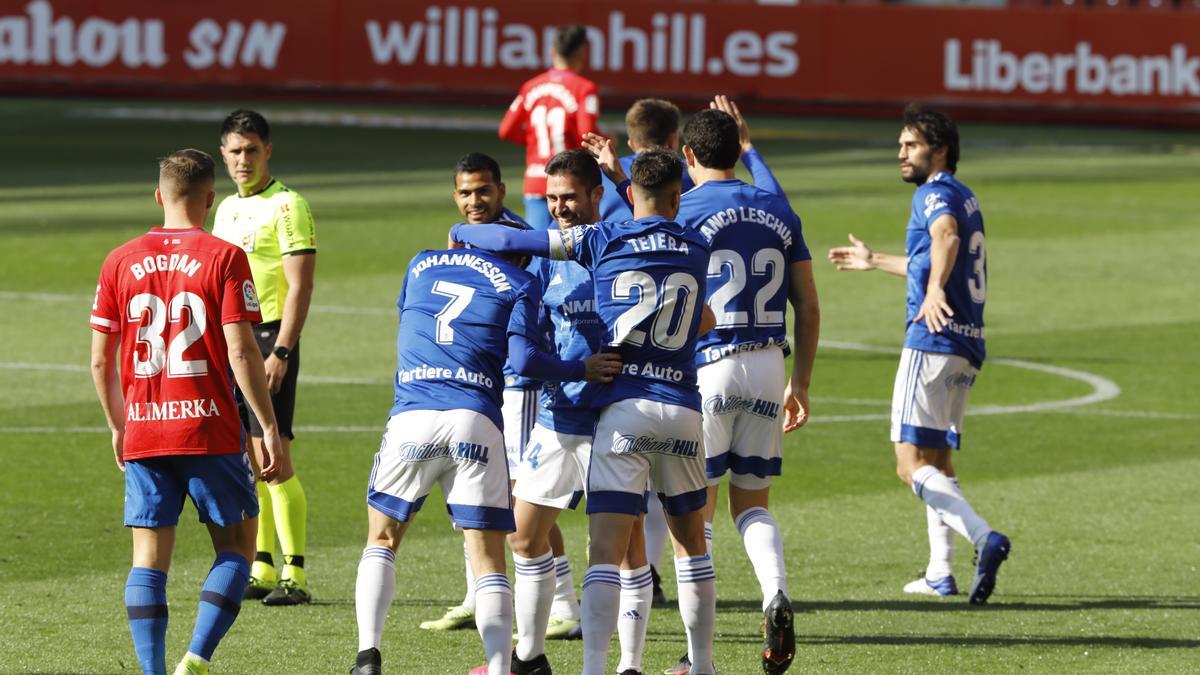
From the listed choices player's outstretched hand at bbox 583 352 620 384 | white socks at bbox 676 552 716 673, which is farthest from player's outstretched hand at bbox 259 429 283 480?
white socks at bbox 676 552 716 673

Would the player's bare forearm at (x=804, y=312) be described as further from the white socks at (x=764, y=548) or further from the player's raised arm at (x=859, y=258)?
the player's raised arm at (x=859, y=258)

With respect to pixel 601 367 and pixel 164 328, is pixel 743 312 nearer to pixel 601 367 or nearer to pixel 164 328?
pixel 601 367

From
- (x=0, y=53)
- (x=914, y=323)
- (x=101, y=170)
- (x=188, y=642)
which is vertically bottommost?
(x=188, y=642)

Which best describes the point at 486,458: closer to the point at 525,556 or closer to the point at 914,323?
the point at 525,556

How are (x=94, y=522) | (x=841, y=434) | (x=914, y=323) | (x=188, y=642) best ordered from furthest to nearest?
(x=841, y=434) < (x=94, y=522) < (x=914, y=323) < (x=188, y=642)

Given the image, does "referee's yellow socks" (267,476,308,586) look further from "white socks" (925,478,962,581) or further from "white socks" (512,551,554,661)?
"white socks" (925,478,962,581)

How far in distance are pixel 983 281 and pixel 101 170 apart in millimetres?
21547

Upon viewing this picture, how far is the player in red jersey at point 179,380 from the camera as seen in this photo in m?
6.97

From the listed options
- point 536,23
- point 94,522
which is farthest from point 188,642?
point 536,23

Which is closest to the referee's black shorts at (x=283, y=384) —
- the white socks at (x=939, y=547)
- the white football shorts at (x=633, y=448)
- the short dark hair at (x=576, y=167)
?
the short dark hair at (x=576, y=167)

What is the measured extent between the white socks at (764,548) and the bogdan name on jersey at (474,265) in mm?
1501

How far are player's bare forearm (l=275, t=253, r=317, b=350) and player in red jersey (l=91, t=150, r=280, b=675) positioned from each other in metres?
1.87

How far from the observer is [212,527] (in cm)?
723

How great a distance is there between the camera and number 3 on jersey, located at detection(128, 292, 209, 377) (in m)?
6.98
